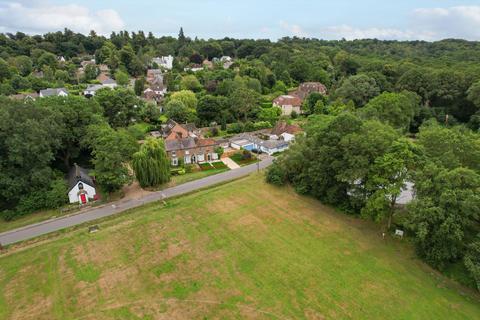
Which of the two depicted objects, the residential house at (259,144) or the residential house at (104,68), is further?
the residential house at (104,68)

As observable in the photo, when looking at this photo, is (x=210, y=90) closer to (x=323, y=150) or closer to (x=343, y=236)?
(x=323, y=150)

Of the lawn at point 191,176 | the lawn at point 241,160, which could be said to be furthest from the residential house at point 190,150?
the lawn at point 191,176

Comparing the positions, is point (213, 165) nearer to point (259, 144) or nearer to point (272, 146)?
point (259, 144)

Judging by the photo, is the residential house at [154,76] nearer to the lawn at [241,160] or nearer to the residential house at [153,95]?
the residential house at [153,95]

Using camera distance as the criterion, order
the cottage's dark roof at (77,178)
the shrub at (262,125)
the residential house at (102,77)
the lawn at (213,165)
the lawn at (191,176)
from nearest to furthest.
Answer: the cottage's dark roof at (77,178)
the lawn at (191,176)
the lawn at (213,165)
the shrub at (262,125)
the residential house at (102,77)

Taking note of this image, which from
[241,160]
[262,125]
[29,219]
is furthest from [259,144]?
[29,219]

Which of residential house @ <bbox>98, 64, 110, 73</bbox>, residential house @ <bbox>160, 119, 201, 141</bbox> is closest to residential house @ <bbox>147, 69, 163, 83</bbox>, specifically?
residential house @ <bbox>98, 64, 110, 73</bbox>

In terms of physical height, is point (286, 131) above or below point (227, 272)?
above
